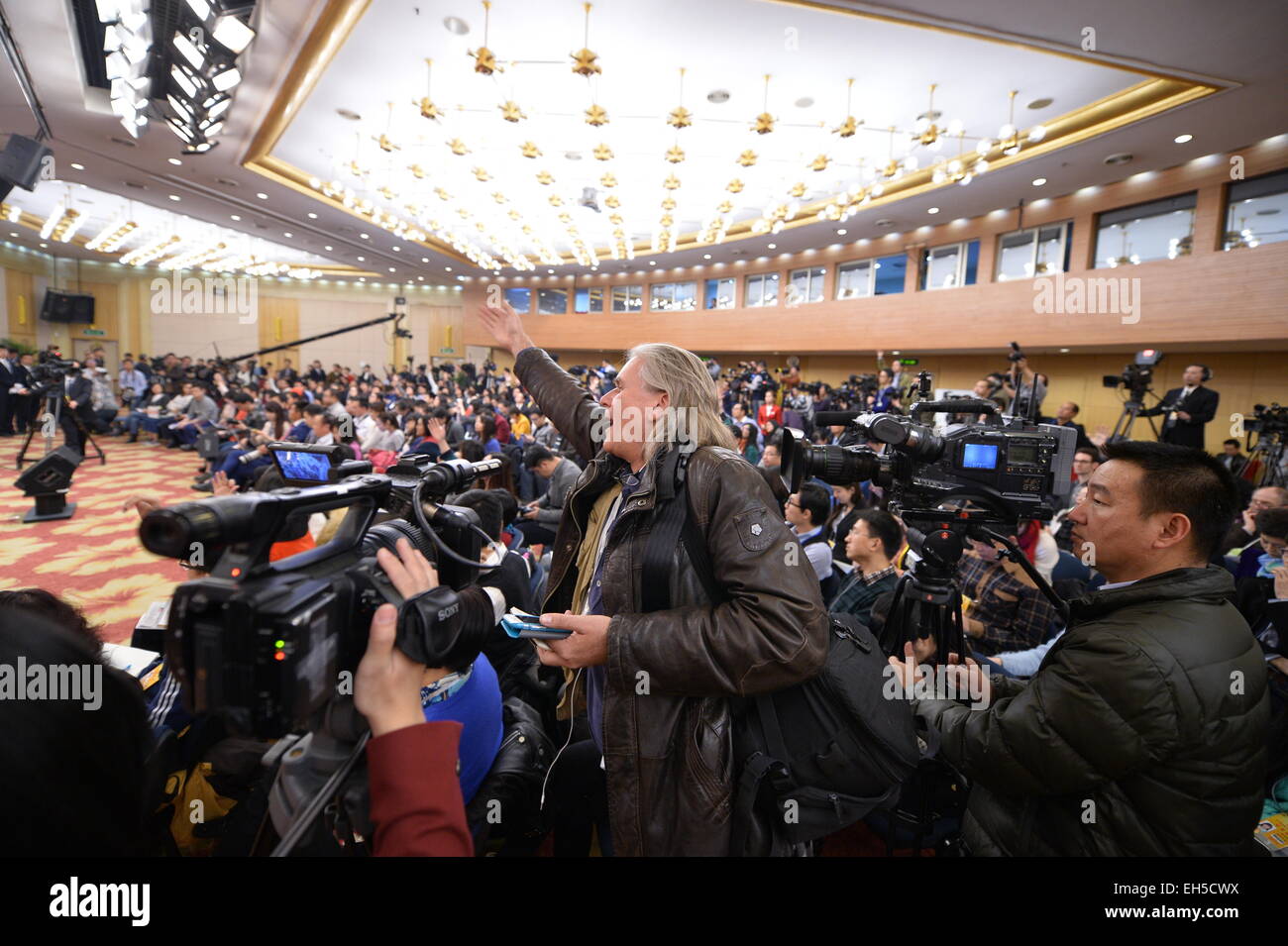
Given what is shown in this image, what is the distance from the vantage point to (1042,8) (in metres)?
4.00

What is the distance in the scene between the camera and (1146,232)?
8297mm

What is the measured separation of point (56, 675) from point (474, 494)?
157 centimetres

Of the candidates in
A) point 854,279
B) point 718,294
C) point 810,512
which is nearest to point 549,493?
point 810,512

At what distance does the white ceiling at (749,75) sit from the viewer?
14.2 feet

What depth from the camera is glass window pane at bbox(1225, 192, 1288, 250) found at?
700 centimetres

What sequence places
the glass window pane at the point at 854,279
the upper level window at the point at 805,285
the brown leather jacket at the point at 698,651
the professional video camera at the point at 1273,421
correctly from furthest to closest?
the upper level window at the point at 805,285
the glass window pane at the point at 854,279
the professional video camera at the point at 1273,421
the brown leather jacket at the point at 698,651

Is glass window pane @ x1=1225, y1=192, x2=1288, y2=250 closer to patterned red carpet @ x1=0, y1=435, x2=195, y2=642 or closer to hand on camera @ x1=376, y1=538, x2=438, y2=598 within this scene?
hand on camera @ x1=376, y1=538, x2=438, y2=598

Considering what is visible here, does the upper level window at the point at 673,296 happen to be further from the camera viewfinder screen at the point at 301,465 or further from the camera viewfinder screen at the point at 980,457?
the camera viewfinder screen at the point at 980,457

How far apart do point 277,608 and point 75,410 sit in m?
9.51

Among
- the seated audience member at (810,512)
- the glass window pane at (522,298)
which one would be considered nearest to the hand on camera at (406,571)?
the seated audience member at (810,512)

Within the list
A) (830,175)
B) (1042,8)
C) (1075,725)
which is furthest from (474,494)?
(830,175)

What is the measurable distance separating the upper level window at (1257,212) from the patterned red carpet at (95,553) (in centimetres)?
1159

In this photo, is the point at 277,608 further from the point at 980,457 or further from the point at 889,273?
the point at 889,273
